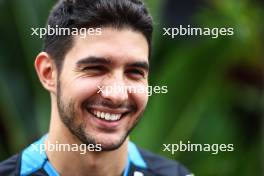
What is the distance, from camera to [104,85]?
6.51ft

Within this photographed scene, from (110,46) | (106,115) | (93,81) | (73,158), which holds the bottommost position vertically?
(73,158)

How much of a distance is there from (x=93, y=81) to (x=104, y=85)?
37 mm

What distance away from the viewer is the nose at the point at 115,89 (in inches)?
77.7

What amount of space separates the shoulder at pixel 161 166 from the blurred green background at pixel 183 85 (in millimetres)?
1199

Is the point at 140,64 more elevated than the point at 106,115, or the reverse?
the point at 140,64

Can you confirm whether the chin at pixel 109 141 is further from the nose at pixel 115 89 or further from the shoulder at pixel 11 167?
the shoulder at pixel 11 167

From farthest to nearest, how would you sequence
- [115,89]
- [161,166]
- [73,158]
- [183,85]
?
1. [183,85]
2. [161,166]
3. [73,158]
4. [115,89]

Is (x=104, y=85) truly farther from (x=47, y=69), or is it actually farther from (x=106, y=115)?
(x=47, y=69)

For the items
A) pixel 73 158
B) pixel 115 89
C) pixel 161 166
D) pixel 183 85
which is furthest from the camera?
pixel 183 85

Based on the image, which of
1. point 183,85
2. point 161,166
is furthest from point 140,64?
point 183,85

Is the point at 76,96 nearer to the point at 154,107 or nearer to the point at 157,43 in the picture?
the point at 154,107

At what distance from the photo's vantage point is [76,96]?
1996mm

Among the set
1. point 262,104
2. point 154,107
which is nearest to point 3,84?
point 154,107

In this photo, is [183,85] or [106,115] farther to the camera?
[183,85]
